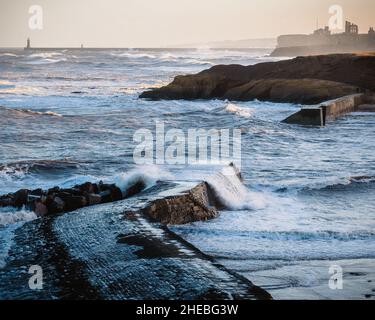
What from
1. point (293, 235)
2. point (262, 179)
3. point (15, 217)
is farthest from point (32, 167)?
point (293, 235)

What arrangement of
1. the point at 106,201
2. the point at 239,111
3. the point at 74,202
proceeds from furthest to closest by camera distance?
the point at 239,111 < the point at 106,201 < the point at 74,202

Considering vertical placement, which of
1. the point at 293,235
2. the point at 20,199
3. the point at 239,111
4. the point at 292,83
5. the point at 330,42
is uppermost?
the point at 330,42

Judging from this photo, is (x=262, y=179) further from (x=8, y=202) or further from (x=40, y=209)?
(x=8, y=202)

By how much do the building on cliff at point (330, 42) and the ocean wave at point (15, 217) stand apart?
100.0 metres

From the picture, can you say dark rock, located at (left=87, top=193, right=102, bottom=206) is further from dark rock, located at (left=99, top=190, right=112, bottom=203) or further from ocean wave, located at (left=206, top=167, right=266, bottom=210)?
ocean wave, located at (left=206, top=167, right=266, bottom=210)

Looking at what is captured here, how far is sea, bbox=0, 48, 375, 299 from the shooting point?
5452mm

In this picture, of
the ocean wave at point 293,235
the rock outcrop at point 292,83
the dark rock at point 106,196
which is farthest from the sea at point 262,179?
the rock outcrop at point 292,83

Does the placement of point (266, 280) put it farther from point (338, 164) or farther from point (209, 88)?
point (209, 88)

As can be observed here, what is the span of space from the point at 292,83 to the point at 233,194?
65.3ft

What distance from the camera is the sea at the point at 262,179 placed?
17.9ft

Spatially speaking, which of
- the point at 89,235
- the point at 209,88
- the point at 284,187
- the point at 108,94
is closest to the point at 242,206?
the point at 284,187

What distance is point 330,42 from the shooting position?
12306 centimetres

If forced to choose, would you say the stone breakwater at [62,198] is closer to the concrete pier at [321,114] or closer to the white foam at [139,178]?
the white foam at [139,178]

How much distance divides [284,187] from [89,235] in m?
4.04
